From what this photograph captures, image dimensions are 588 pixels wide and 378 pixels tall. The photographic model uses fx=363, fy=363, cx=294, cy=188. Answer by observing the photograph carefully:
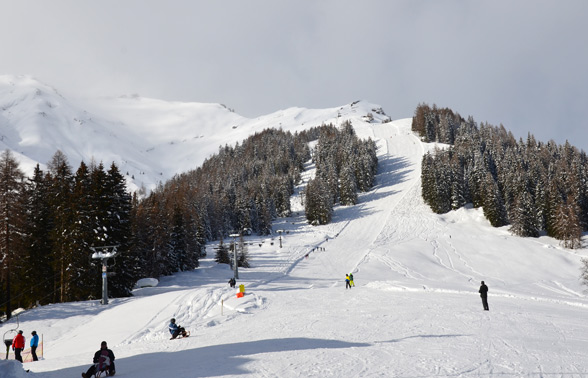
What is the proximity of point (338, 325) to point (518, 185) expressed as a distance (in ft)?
261

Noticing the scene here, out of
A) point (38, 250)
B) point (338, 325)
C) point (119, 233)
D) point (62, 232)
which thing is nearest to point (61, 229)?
point (62, 232)

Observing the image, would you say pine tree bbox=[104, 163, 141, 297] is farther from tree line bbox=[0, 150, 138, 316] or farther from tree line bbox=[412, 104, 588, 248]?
tree line bbox=[412, 104, 588, 248]

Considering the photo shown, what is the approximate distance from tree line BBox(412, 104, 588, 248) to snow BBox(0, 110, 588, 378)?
1469 cm

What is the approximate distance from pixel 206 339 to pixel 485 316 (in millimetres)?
13834

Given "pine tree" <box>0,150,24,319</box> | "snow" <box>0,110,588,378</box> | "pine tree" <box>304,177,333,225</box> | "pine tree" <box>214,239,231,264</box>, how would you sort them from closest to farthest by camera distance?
1. "snow" <box>0,110,588,378</box>
2. "pine tree" <box>0,150,24,319</box>
3. "pine tree" <box>214,239,231,264</box>
4. "pine tree" <box>304,177,333,225</box>

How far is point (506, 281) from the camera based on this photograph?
45.4m

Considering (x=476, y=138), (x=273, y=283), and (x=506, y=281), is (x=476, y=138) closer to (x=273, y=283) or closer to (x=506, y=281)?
(x=506, y=281)

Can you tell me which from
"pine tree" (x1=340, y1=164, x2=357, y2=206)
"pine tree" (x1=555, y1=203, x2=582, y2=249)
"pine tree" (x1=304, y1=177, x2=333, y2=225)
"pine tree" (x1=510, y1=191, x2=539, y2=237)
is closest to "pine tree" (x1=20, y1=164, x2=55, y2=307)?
"pine tree" (x1=304, y1=177, x2=333, y2=225)

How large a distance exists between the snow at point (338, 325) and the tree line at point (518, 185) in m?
14.7

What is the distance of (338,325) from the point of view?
17.4 m

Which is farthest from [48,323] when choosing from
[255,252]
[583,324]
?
[255,252]

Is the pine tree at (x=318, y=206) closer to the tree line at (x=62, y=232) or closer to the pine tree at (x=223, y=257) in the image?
the pine tree at (x=223, y=257)

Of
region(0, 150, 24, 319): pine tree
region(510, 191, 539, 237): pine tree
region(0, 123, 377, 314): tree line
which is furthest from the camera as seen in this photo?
region(510, 191, 539, 237): pine tree

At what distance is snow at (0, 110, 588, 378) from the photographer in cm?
1068
